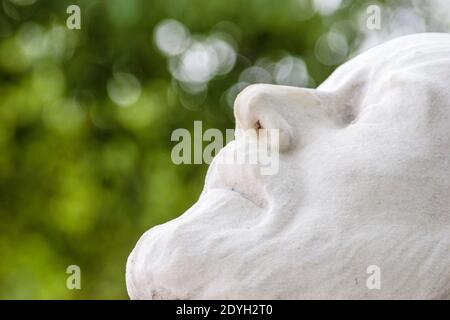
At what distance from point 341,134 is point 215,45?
4762 millimetres

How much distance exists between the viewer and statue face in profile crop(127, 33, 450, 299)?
1.79 metres

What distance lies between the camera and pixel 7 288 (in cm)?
655

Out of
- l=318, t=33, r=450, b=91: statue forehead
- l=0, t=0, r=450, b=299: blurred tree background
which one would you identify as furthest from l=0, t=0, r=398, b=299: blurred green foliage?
l=318, t=33, r=450, b=91: statue forehead

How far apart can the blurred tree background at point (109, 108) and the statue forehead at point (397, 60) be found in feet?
14.1

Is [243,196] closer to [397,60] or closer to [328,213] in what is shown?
[328,213]

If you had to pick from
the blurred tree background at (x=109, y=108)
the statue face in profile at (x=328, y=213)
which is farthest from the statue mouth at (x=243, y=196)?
the blurred tree background at (x=109, y=108)

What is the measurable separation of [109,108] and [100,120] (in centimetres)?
10

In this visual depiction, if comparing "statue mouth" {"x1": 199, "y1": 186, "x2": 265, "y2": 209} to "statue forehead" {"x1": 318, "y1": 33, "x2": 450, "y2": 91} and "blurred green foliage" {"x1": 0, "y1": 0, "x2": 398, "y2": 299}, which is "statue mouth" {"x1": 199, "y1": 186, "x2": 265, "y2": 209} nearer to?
"statue forehead" {"x1": 318, "y1": 33, "x2": 450, "y2": 91}

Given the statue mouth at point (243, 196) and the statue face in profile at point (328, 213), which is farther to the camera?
the statue mouth at point (243, 196)

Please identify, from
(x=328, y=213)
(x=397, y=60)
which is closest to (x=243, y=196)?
(x=328, y=213)

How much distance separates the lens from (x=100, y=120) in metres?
6.65

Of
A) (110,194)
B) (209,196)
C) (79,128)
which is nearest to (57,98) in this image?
(79,128)

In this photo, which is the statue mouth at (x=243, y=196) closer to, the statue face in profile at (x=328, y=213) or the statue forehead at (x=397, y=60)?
the statue face in profile at (x=328, y=213)

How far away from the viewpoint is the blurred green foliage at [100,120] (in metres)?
6.58
